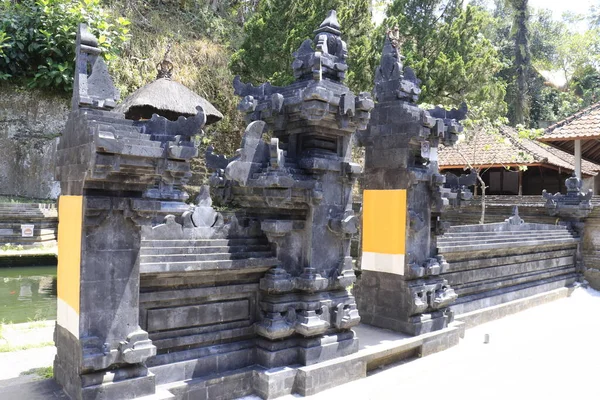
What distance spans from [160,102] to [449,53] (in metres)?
10.7

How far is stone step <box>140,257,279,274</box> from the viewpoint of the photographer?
14.4ft

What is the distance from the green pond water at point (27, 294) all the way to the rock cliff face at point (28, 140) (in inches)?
231

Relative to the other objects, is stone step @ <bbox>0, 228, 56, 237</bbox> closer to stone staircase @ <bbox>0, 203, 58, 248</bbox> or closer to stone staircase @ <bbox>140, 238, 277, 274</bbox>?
stone staircase @ <bbox>0, 203, 58, 248</bbox>

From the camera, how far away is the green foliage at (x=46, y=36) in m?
16.3

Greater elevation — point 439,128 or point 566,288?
point 439,128

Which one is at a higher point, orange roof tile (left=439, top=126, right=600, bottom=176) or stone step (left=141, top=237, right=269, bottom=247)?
orange roof tile (left=439, top=126, right=600, bottom=176)

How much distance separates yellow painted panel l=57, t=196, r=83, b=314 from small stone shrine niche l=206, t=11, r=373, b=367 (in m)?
1.66

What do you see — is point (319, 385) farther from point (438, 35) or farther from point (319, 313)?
point (438, 35)

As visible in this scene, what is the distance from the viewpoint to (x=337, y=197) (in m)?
5.89

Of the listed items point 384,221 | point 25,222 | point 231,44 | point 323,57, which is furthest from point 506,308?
point 231,44

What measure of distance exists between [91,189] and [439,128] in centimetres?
512

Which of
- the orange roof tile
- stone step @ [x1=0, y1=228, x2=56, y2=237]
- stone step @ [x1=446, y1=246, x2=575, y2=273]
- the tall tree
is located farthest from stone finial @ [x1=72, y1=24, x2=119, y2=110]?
the tall tree

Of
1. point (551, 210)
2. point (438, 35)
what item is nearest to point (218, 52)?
point (438, 35)

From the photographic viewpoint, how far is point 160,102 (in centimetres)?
1277
